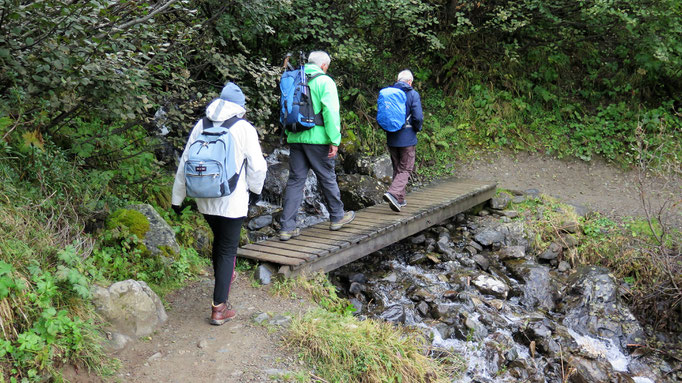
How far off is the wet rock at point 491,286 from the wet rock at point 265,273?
11.0ft

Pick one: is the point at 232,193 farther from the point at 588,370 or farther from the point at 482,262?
the point at 482,262

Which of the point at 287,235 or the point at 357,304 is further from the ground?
the point at 287,235

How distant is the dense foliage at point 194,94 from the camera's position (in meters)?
4.13

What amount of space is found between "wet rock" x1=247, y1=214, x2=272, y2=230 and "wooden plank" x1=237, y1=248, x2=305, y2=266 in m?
2.22

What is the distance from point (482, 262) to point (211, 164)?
5.54 metres

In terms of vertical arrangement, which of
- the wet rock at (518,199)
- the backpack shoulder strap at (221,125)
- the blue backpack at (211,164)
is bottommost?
the wet rock at (518,199)

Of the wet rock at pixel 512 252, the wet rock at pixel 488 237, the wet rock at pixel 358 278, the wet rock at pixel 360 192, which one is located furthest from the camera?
the wet rock at pixel 360 192

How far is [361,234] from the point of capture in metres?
6.72

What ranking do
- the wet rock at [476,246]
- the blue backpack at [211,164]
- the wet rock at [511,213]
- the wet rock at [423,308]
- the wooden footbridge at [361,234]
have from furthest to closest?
the wet rock at [511,213]
the wet rock at [476,246]
the wet rock at [423,308]
the wooden footbridge at [361,234]
the blue backpack at [211,164]

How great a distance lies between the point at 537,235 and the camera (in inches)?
351

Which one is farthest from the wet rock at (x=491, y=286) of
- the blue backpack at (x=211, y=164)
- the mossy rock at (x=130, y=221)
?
the mossy rock at (x=130, y=221)

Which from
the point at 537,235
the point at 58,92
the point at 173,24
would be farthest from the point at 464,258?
the point at 58,92

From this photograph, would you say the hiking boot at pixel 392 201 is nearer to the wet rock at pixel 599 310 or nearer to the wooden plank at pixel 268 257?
the wooden plank at pixel 268 257

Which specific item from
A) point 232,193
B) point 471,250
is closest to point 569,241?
point 471,250
